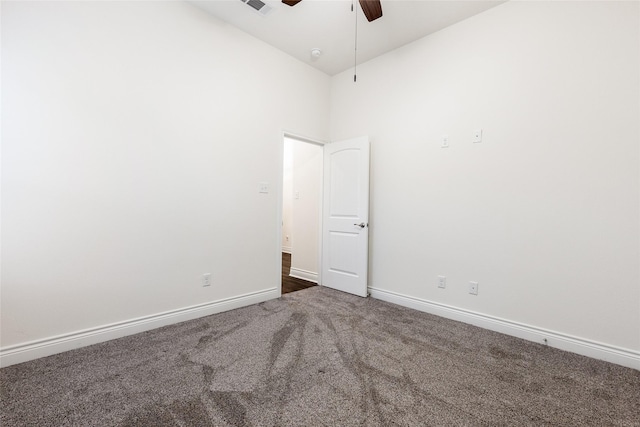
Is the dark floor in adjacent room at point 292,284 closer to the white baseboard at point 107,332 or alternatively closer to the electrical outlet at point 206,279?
the white baseboard at point 107,332

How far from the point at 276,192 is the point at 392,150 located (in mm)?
1519

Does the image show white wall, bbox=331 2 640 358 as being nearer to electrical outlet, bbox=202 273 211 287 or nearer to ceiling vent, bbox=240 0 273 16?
ceiling vent, bbox=240 0 273 16

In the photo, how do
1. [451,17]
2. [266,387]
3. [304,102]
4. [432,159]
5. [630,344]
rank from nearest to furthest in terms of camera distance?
[266,387], [630,344], [451,17], [432,159], [304,102]

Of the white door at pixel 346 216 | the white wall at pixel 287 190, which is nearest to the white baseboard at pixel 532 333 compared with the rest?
the white door at pixel 346 216

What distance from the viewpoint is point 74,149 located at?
208cm

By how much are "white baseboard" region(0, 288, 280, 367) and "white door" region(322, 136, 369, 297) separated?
1.26 metres

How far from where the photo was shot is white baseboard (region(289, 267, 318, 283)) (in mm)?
4234

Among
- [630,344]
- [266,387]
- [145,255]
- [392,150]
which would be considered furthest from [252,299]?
[630,344]

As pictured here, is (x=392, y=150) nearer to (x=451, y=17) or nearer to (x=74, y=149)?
(x=451, y=17)

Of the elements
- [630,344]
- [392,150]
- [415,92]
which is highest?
[415,92]

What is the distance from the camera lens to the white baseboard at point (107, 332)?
189 centimetres

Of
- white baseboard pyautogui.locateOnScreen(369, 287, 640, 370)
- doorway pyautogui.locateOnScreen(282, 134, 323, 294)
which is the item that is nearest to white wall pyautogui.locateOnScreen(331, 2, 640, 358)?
white baseboard pyautogui.locateOnScreen(369, 287, 640, 370)

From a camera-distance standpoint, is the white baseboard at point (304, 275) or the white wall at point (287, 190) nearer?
the white baseboard at point (304, 275)

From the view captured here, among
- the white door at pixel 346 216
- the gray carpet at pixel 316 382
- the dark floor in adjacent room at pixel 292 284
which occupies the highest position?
the white door at pixel 346 216
